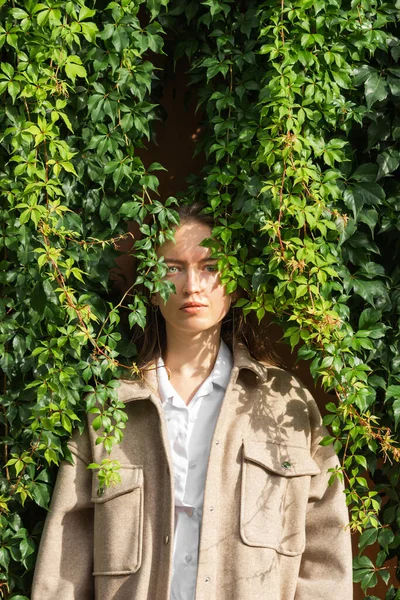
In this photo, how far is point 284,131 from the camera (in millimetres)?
2043

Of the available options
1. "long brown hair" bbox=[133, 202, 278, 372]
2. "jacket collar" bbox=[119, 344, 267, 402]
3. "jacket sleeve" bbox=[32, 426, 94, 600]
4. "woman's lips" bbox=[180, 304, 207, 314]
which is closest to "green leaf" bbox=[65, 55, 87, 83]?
"long brown hair" bbox=[133, 202, 278, 372]

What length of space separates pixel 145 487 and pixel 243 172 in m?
0.76

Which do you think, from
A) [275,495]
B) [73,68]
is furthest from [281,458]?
[73,68]

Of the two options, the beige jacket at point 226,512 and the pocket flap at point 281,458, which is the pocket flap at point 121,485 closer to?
the beige jacket at point 226,512

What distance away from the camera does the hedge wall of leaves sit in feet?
6.64

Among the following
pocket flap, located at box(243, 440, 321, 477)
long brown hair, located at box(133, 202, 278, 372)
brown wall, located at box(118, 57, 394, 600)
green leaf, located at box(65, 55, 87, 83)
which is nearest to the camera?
green leaf, located at box(65, 55, 87, 83)

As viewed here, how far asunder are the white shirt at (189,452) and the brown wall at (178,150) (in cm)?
37

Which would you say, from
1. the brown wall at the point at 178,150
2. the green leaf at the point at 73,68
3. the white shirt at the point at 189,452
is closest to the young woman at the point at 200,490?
the white shirt at the point at 189,452

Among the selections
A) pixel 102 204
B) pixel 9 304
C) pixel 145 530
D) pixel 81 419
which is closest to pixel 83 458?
pixel 81 419

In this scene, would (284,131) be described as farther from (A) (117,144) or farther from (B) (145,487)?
(B) (145,487)

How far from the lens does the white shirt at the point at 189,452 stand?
206cm

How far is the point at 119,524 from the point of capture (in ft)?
6.82

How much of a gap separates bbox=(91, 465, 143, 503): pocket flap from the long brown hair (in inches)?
9.8

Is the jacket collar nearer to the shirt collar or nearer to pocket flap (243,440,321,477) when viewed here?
the shirt collar
